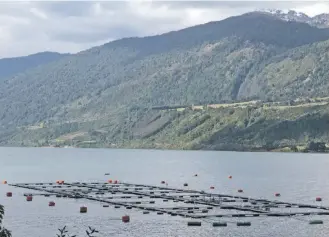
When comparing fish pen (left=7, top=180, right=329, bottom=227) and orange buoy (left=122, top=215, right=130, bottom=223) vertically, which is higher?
orange buoy (left=122, top=215, right=130, bottom=223)

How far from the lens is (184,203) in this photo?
14988 centimetres

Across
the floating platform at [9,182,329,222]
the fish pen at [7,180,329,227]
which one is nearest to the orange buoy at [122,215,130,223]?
the fish pen at [7,180,329,227]

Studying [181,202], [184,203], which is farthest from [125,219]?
[181,202]

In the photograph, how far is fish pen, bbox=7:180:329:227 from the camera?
5133 inches

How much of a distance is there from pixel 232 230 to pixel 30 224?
34.7 m

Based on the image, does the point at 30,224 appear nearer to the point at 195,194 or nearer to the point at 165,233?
the point at 165,233

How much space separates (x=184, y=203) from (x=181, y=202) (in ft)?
9.22

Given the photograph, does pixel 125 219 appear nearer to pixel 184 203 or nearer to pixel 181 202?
pixel 184 203

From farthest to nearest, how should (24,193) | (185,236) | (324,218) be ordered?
(24,193)
(324,218)
(185,236)

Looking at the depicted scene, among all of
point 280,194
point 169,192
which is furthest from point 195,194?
point 280,194

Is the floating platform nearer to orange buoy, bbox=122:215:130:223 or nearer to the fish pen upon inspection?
the fish pen

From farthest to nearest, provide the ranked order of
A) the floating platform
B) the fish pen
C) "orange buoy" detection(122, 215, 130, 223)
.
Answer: the floating platform < the fish pen < "orange buoy" detection(122, 215, 130, 223)

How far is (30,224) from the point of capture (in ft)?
397

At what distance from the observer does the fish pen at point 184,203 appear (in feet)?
428
